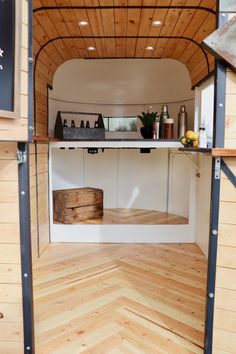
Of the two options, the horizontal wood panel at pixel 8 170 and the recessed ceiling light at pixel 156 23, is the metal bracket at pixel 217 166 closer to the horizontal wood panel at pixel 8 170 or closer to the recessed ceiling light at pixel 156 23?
the horizontal wood panel at pixel 8 170

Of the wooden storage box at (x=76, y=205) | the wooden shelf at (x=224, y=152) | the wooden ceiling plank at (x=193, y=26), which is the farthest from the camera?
the wooden storage box at (x=76, y=205)

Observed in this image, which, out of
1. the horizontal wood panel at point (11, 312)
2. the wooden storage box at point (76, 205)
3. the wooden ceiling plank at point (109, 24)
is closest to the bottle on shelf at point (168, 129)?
the wooden ceiling plank at point (109, 24)

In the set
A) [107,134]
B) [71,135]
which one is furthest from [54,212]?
[107,134]

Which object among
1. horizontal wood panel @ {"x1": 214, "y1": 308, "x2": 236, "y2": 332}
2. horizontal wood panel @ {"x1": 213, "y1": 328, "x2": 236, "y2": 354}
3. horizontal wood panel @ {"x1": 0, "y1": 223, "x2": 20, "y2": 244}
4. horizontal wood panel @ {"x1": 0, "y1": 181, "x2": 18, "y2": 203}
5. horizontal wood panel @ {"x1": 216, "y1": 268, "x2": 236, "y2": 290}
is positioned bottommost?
horizontal wood panel @ {"x1": 213, "y1": 328, "x2": 236, "y2": 354}

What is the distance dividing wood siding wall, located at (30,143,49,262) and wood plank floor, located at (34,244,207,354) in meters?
0.17

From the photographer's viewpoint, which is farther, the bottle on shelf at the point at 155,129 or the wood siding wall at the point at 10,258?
the bottle on shelf at the point at 155,129

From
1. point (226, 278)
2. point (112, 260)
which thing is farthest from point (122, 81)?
point (226, 278)

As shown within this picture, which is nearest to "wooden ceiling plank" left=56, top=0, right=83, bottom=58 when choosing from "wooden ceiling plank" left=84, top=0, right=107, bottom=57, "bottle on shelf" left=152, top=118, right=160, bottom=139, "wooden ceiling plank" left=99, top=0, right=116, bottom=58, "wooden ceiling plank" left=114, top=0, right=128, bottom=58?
"wooden ceiling plank" left=84, top=0, right=107, bottom=57

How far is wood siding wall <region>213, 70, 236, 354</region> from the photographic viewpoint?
4.87ft

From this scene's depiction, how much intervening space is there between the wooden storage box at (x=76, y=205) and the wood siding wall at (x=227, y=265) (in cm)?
250

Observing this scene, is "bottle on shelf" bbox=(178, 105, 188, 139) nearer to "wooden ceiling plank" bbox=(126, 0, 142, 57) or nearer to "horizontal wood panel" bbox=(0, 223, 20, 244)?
"wooden ceiling plank" bbox=(126, 0, 142, 57)

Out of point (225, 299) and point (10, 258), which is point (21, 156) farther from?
point (225, 299)

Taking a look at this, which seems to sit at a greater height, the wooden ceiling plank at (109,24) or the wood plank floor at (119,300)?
the wooden ceiling plank at (109,24)

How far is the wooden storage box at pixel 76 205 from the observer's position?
148 inches
